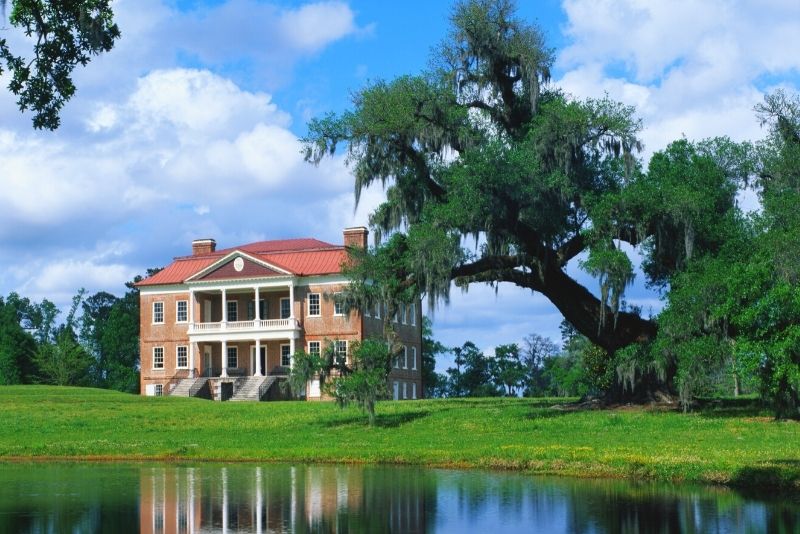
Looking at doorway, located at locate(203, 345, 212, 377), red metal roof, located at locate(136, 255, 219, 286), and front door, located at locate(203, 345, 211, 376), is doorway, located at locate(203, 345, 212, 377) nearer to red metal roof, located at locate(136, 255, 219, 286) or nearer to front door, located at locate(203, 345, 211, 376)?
front door, located at locate(203, 345, 211, 376)

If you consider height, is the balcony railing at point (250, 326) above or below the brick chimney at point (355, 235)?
A: below

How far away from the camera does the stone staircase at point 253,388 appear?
56.4m

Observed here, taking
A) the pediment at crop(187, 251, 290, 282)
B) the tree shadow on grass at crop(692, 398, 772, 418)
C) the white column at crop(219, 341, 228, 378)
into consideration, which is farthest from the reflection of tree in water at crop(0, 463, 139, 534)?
the white column at crop(219, 341, 228, 378)

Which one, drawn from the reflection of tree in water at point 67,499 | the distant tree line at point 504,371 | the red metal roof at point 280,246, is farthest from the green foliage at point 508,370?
the reflection of tree in water at point 67,499

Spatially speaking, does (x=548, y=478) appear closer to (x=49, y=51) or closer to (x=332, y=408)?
(x=49, y=51)

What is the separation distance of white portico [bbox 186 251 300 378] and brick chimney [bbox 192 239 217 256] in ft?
14.4

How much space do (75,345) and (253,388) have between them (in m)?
25.5

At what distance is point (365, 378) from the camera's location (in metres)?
31.9

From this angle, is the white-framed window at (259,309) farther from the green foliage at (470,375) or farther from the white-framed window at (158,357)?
the green foliage at (470,375)

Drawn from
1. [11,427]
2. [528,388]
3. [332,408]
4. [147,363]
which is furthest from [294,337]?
[528,388]

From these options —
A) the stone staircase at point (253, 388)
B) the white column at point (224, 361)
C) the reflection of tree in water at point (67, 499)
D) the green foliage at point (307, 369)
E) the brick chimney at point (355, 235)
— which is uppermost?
the brick chimney at point (355, 235)

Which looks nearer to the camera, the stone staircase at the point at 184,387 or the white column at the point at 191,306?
the stone staircase at the point at 184,387

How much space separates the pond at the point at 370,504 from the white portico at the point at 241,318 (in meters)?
36.8

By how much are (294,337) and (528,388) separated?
125 feet
